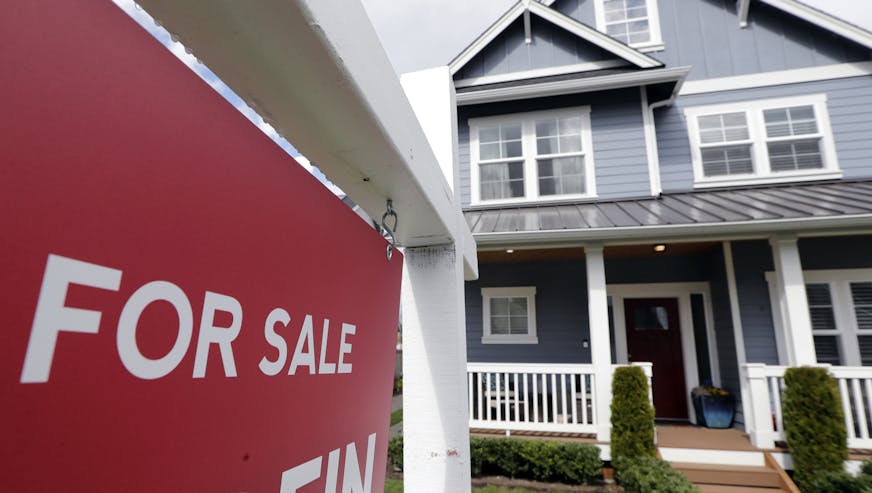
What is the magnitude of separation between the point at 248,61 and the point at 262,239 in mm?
225

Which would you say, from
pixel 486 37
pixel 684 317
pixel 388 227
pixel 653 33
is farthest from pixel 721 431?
pixel 486 37

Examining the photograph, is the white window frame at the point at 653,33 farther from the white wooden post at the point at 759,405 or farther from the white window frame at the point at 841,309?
the white wooden post at the point at 759,405

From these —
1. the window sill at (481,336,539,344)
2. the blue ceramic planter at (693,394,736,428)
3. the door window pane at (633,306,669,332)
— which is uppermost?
the door window pane at (633,306,669,332)

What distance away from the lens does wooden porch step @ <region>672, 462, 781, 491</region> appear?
17.2 feet

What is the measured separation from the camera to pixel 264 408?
1.62ft

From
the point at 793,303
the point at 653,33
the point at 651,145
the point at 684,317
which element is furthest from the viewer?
the point at 653,33

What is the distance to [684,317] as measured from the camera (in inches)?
304

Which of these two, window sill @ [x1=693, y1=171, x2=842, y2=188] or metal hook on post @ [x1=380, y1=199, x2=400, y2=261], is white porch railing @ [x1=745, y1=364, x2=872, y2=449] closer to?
window sill @ [x1=693, y1=171, x2=842, y2=188]

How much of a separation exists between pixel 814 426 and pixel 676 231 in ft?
8.63

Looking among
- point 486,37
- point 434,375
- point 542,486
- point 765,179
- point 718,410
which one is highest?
point 486,37

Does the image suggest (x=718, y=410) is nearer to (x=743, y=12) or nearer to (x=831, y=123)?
(x=831, y=123)

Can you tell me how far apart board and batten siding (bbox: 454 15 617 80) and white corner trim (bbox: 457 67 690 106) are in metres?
1.01

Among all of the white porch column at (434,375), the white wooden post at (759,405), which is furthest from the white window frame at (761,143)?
the white porch column at (434,375)

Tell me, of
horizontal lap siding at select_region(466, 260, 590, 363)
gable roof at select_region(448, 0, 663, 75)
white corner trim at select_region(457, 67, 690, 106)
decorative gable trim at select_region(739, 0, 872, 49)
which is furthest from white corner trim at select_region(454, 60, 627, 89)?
horizontal lap siding at select_region(466, 260, 590, 363)
